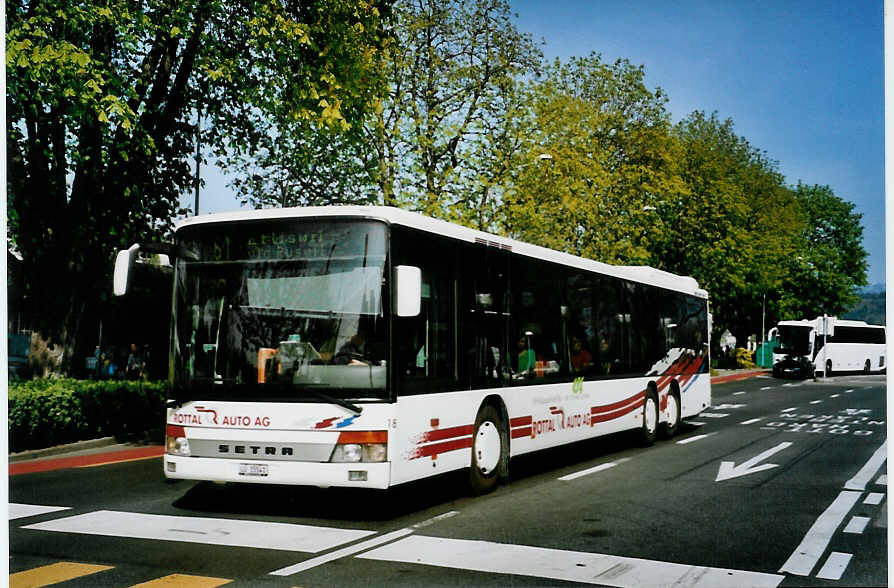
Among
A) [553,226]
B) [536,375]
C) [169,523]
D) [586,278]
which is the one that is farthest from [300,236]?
[553,226]

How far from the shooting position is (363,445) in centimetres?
816

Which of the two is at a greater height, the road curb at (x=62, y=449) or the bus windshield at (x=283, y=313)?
the bus windshield at (x=283, y=313)

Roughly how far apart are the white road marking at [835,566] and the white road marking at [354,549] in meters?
3.08

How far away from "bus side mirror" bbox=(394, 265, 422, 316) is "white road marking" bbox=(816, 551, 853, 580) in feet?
11.8

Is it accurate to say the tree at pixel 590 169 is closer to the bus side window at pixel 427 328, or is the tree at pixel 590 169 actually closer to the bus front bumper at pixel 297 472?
the bus side window at pixel 427 328

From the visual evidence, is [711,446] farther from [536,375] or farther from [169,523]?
[169,523]

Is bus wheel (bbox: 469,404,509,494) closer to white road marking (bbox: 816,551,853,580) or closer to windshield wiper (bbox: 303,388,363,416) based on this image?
windshield wiper (bbox: 303,388,363,416)

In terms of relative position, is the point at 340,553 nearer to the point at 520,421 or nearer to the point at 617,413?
the point at 520,421

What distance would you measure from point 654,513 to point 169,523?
13.7 feet

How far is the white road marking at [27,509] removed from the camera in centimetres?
880

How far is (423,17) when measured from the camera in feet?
60.5

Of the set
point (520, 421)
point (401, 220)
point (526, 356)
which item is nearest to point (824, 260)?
point (526, 356)

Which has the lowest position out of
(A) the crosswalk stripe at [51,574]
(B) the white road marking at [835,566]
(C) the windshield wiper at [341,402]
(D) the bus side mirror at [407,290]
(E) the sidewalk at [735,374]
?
(A) the crosswalk stripe at [51,574]

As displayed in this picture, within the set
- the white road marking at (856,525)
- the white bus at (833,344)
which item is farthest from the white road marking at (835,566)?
the white bus at (833,344)
